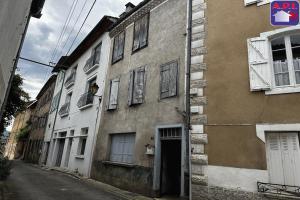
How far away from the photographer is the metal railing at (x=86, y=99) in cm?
1414

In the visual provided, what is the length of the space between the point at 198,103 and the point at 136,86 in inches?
149

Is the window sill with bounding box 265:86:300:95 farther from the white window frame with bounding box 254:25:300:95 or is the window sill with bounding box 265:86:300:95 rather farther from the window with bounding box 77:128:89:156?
the window with bounding box 77:128:89:156

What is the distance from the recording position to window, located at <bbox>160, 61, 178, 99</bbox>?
8.12 metres

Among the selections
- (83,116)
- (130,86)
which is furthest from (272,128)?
(83,116)

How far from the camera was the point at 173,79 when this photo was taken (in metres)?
8.23

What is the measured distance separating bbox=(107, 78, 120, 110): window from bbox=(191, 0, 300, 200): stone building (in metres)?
5.16

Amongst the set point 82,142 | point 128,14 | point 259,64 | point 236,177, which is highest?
point 128,14

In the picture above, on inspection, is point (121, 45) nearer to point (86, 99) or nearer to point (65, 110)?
point (86, 99)

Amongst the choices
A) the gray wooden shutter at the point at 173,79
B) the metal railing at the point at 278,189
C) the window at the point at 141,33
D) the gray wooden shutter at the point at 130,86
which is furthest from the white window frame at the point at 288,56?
the gray wooden shutter at the point at 130,86

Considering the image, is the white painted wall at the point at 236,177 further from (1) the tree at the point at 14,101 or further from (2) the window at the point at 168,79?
(1) the tree at the point at 14,101

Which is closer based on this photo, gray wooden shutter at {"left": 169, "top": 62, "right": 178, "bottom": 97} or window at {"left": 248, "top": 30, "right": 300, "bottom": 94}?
window at {"left": 248, "top": 30, "right": 300, "bottom": 94}

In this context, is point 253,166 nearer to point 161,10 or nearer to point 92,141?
point 161,10

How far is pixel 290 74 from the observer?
18.8 ft

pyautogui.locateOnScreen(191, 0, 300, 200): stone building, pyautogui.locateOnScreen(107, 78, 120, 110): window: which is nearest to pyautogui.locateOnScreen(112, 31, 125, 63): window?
pyautogui.locateOnScreen(107, 78, 120, 110): window
